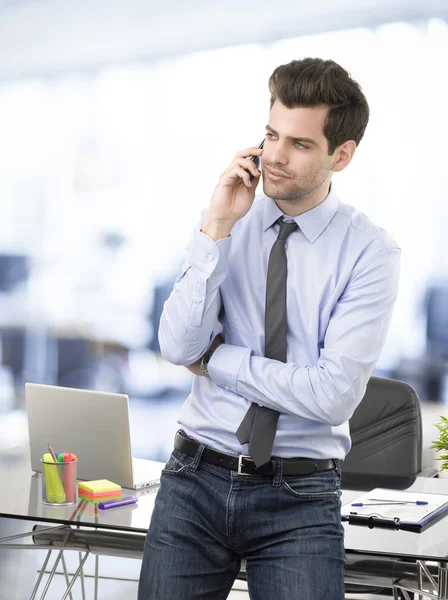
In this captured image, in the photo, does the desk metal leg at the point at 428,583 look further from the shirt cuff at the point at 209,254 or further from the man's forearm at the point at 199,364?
the shirt cuff at the point at 209,254

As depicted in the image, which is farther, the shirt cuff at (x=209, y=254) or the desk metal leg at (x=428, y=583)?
the desk metal leg at (x=428, y=583)

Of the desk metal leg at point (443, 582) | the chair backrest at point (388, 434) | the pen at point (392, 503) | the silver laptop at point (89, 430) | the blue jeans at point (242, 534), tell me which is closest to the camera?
the blue jeans at point (242, 534)

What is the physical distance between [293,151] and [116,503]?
1135 millimetres

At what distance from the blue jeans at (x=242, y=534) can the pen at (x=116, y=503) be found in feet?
1.84

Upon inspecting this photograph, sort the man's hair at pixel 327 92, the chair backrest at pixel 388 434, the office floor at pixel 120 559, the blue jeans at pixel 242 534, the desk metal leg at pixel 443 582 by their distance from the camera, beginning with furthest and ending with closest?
the office floor at pixel 120 559, the chair backrest at pixel 388 434, the desk metal leg at pixel 443 582, the man's hair at pixel 327 92, the blue jeans at pixel 242 534

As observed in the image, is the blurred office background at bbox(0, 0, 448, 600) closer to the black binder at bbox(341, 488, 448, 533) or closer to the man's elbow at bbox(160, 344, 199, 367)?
the black binder at bbox(341, 488, 448, 533)

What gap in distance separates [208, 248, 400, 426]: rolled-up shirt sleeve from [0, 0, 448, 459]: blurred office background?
2.83m

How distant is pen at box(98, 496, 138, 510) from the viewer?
224 cm

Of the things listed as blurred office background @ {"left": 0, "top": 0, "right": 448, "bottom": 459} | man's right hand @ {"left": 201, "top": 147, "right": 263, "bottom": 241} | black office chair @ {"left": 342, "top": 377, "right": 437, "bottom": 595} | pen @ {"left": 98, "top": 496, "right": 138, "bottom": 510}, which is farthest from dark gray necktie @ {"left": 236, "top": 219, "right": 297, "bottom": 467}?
blurred office background @ {"left": 0, "top": 0, "right": 448, "bottom": 459}

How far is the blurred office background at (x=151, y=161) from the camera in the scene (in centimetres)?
452

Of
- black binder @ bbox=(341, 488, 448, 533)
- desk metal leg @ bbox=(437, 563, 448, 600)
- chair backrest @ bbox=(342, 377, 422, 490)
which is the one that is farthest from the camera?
chair backrest @ bbox=(342, 377, 422, 490)

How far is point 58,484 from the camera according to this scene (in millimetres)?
2277

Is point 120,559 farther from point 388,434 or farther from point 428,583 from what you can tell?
point 428,583

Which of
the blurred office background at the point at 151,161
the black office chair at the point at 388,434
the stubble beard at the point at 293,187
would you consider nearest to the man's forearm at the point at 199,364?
the stubble beard at the point at 293,187
